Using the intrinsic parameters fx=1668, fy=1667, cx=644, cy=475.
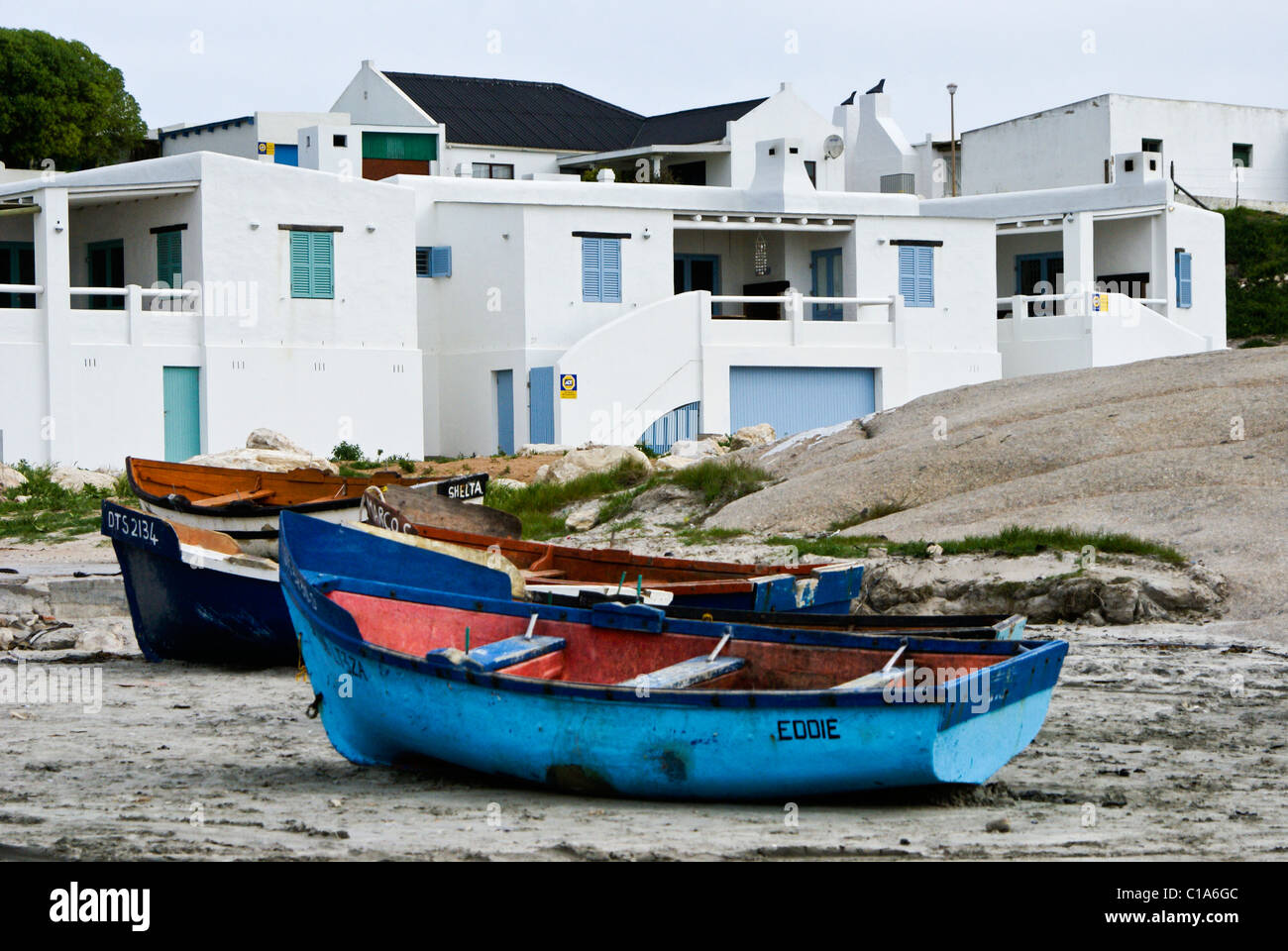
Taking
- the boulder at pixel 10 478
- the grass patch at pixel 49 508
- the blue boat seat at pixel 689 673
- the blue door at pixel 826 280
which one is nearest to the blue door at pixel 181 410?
the grass patch at pixel 49 508

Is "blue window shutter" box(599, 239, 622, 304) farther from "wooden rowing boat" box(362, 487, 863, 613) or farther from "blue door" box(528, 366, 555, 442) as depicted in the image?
"wooden rowing boat" box(362, 487, 863, 613)

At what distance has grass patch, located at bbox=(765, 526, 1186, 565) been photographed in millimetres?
16553

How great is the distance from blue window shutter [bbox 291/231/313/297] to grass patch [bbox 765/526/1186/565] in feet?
58.8

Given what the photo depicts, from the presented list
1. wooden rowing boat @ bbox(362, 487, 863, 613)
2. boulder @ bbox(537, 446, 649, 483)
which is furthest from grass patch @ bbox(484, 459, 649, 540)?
wooden rowing boat @ bbox(362, 487, 863, 613)

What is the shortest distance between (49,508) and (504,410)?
11970mm

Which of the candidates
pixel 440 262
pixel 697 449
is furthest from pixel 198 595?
pixel 440 262

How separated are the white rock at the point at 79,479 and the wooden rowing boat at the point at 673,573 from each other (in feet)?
46.5

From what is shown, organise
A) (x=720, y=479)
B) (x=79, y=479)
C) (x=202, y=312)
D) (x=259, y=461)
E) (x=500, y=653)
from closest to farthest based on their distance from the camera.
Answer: (x=500, y=653) → (x=720, y=479) → (x=259, y=461) → (x=79, y=479) → (x=202, y=312)

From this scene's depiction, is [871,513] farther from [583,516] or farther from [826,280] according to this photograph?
[826,280]

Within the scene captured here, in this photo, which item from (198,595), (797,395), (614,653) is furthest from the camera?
(797,395)

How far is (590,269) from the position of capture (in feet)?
118

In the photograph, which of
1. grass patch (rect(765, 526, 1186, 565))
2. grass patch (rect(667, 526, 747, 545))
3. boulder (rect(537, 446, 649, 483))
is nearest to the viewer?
grass patch (rect(765, 526, 1186, 565))

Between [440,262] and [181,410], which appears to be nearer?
[181,410]

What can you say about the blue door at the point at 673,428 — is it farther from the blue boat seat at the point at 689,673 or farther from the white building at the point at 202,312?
the blue boat seat at the point at 689,673
